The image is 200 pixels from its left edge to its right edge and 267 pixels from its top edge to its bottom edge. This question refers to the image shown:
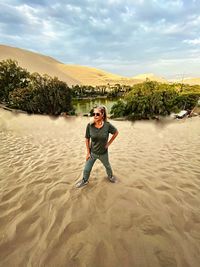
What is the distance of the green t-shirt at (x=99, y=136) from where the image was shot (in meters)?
3.99

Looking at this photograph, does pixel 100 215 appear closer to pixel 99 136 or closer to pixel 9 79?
pixel 99 136

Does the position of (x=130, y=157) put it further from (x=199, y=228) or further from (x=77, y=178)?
(x=199, y=228)

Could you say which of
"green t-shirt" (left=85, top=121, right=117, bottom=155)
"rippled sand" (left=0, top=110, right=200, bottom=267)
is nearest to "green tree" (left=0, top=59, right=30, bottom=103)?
"rippled sand" (left=0, top=110, right=200, bottom=267)

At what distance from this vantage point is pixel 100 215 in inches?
137

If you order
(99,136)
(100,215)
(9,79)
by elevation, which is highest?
(9,79)

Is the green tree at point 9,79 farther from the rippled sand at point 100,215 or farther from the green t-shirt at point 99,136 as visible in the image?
the green t-shirt at point 99,136

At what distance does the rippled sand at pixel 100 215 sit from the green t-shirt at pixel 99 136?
0.88m

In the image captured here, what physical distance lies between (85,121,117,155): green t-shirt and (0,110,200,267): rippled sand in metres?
0.88

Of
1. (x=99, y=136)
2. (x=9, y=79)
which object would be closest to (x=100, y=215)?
(x=99, y=136)

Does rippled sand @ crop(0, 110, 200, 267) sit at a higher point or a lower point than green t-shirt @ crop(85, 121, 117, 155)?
lower

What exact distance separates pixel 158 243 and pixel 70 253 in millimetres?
1176

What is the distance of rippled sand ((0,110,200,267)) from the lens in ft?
8.63

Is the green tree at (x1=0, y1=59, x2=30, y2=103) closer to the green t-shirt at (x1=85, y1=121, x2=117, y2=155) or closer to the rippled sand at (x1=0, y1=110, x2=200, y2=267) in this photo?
the rippled sand at (x1=0, y1=110, x2=200, y2=267)

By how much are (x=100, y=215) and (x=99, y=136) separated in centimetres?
140
